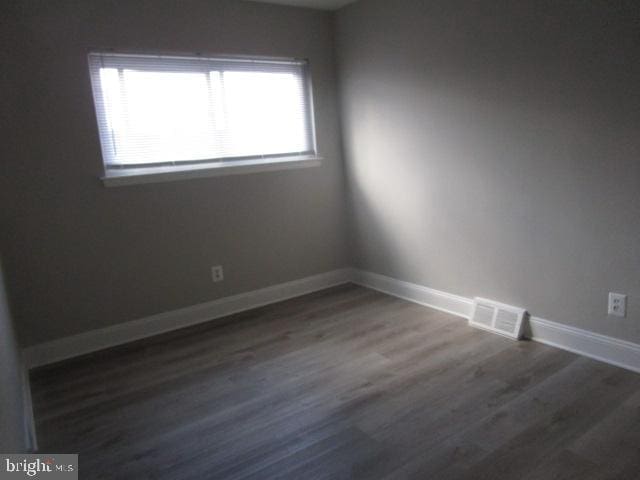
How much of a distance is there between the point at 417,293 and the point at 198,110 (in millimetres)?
2083

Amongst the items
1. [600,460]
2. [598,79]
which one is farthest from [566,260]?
[600,460]

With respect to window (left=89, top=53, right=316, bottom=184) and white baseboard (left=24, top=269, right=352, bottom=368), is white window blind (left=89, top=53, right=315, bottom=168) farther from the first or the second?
white baseboard (left=24, top=269, right=352, bottom=368)

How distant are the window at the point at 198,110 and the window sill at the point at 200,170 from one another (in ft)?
0.09

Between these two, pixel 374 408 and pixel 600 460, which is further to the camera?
pixel 374 408

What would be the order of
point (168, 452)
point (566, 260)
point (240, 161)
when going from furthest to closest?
point (240, 161) < point (566, 260) < point (168, 452)

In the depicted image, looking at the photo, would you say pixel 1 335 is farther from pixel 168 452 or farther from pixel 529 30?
pixel 529 30

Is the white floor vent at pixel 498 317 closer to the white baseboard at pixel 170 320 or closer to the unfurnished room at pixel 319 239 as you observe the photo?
the unfurnished room at pixel 319 239

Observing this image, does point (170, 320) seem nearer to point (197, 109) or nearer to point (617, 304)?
point (197, 109)

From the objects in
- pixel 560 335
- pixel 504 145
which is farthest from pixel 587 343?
pixel 504 145

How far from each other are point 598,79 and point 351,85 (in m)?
1.91

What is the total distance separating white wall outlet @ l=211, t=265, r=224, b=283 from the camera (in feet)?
11.6

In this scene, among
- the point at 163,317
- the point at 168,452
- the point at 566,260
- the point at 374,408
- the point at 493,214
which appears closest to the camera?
the point at 168,452

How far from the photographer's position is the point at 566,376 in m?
2.39

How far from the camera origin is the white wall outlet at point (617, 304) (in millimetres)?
2408
